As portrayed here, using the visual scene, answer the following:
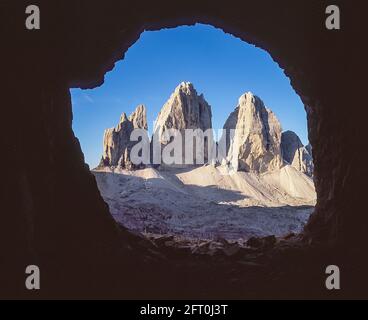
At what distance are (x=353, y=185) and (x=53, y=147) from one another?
703cm

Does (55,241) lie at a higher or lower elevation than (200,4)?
lower

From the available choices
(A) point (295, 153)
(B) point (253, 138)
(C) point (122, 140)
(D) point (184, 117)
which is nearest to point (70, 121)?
(C) point (122, 140)

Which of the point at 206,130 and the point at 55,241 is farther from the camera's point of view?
the point at 206,130

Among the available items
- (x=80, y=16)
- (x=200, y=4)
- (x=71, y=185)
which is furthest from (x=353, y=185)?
(x=80, y=16)

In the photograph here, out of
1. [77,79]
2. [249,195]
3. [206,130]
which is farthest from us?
[206,130]

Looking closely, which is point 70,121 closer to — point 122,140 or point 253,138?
point 122,140

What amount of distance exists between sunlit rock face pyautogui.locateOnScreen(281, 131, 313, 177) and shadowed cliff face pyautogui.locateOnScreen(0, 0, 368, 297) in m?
123

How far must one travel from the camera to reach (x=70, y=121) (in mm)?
9602

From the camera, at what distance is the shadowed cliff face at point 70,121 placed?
255 inches

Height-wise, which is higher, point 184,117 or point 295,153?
point 184,117

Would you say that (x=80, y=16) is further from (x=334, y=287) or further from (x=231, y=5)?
(x=334, y=287)

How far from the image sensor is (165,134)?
122562 mm

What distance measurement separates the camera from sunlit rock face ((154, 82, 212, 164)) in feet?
404

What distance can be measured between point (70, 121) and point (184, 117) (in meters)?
118
